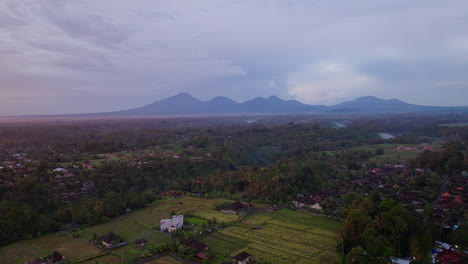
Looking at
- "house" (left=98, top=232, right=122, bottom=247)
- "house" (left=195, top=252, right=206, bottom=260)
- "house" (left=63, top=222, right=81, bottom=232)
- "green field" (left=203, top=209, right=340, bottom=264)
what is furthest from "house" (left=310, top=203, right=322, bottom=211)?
"house" (left=63, top=222, right=81, bottom=232)

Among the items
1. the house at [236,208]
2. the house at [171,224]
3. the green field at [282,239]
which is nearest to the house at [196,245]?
the green field at [282,239]

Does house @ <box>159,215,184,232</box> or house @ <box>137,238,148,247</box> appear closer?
house @ <box>137,238,148,247</box>

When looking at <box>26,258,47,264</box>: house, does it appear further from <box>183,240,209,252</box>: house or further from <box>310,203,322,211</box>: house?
<box>310,203,322,211</box>: house

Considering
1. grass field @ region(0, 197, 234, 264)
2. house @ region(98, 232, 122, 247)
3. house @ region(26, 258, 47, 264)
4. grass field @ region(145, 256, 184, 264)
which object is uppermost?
house @ region(26, 258, 47, 264)

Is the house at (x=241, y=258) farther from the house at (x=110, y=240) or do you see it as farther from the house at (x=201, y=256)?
the house at (x=110, y=240)

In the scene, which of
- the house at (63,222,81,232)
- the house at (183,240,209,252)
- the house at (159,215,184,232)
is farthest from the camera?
the house at (63,222,81,232)

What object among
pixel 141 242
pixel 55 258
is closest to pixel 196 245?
pixel 141 242
